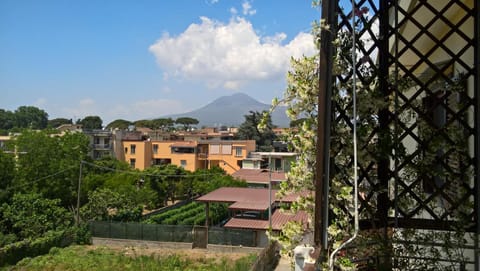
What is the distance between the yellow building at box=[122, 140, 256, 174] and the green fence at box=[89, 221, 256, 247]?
54.0 ft

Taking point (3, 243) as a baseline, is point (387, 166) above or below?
above

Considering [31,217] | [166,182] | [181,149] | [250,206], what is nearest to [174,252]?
[250,206]

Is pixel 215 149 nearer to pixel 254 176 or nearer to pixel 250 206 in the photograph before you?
pixel 254 176

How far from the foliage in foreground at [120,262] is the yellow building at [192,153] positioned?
1818cm

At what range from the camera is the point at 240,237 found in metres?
12.6

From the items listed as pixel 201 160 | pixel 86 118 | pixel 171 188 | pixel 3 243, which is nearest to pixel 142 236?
pixel 3 243

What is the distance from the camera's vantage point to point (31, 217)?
14250mm

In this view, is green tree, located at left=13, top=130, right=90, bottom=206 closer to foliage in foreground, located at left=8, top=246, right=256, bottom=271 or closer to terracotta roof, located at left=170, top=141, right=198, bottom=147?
foliage in foreground, located at left=8, top=246, right=256, bottom=271

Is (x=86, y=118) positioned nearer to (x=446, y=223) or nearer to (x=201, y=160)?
(x=201, y=160)

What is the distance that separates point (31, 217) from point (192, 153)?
17.7m

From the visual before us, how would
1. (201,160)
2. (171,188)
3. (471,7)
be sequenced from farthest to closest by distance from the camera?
(201,160)
(171,188)
(471,7)

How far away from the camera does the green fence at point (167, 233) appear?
12.6 m

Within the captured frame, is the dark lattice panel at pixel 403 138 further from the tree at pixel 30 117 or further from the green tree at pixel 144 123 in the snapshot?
the tree at pixel 30 117

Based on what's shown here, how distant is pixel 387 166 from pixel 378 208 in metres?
0.20
